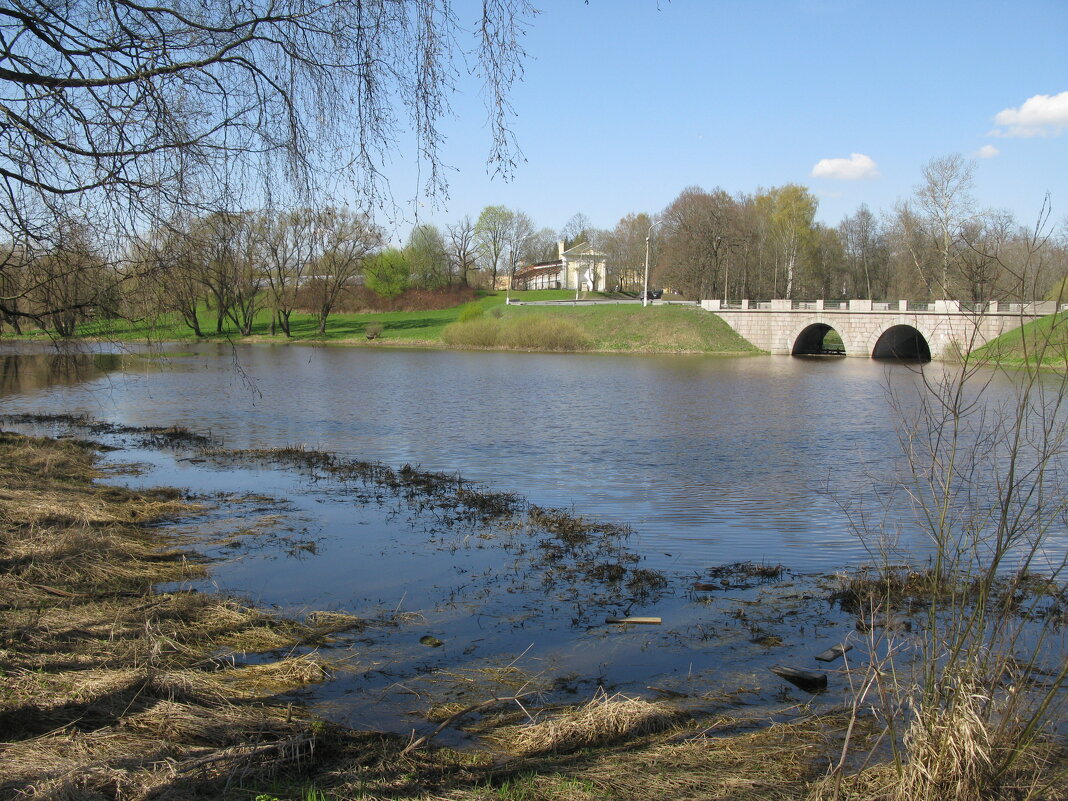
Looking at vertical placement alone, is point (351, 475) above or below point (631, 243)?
below

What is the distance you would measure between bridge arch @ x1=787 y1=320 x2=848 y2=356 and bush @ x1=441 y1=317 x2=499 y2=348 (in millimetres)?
24254

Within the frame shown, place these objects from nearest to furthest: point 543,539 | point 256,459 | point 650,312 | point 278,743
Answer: point 278,743 → point 543,539 → point 256,459 → point 650,312

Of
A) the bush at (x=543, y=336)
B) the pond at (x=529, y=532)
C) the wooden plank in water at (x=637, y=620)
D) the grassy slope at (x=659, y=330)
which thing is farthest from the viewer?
the grassy slope at (x=659, y=330)

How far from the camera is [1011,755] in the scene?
12.9 ft

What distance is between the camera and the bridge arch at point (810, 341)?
63062 millimetres

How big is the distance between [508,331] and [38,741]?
A: 58.8 m

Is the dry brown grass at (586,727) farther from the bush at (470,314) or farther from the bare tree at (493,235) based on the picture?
the bare tree at (493,235)

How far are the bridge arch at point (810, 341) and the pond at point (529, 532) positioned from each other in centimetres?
3577

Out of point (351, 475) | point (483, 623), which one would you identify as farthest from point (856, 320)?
point (483, 623)

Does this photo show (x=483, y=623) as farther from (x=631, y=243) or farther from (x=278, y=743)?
(x=631, y=243)

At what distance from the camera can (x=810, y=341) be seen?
6781 centimetres

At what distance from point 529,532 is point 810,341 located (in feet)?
204

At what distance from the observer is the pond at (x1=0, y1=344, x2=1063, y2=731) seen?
6.46m

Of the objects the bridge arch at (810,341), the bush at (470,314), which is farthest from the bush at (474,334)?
the bridge arch at (810,341)
